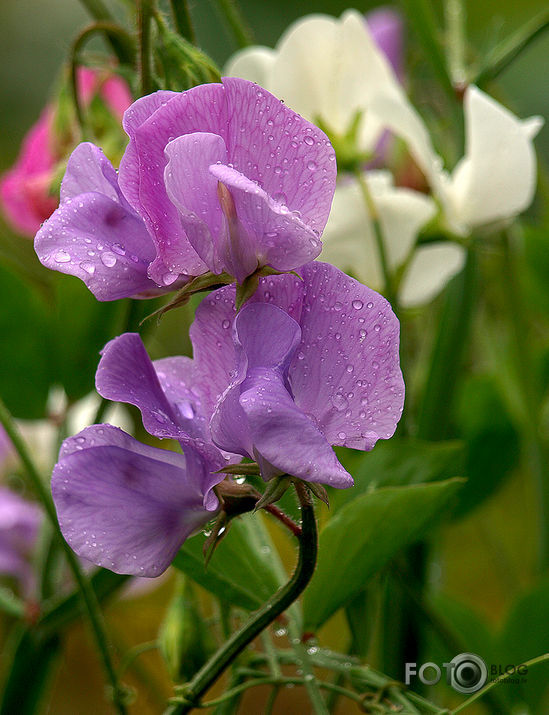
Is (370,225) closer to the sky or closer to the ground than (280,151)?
closer to the ground

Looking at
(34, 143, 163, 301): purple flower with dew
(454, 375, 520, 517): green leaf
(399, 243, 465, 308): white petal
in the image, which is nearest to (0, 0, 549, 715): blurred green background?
(454, 375, 520, 517): green leaf

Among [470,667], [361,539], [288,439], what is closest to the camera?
[288,439]

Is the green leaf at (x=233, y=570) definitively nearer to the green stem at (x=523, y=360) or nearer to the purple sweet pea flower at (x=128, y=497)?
the purple sweet pea flower at (x=128, y=497)

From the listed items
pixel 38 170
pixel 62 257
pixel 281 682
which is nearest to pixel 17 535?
pixel 38 170

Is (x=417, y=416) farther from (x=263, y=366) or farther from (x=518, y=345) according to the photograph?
(x=263, y=366)

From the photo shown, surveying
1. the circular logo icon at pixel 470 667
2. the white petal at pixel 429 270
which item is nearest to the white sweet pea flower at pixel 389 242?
the white petal at pixel 429 270

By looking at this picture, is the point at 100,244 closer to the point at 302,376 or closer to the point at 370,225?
the point at 302,376

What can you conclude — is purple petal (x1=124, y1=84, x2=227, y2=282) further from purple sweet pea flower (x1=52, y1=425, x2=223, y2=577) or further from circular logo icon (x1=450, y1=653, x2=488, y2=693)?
circular logo icon (x1=450, y1=653, x2=488, y2=693)

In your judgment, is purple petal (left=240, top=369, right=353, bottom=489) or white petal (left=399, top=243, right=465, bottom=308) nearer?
purple petal (left=240, top=369, right=353, bottom=489)
